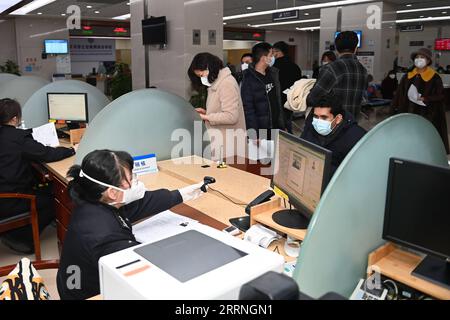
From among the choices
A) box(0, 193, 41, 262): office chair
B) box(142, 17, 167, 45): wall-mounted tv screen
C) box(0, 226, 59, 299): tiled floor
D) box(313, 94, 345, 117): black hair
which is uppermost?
box(142, 17, 167, 45): wall-mounted tv screen

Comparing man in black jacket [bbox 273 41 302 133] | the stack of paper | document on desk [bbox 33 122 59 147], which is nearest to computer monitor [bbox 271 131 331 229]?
document on desk [bbox 33 122 59 147]

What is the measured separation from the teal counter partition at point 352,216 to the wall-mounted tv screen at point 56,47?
40.6 feet

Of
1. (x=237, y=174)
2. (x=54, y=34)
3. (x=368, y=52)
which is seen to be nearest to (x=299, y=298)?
(x=237, y=174)

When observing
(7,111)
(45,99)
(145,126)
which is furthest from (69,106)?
(145,126)

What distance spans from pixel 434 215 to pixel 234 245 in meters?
0.64

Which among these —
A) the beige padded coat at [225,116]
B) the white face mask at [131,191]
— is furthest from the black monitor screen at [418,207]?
the beige padded coat at [225,116]

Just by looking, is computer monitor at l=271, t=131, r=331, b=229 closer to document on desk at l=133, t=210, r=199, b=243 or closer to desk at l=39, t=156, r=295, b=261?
desk at l=39, t=156, r=295, b=261

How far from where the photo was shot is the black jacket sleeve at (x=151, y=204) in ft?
6.86

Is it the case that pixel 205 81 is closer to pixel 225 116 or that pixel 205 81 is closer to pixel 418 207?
pixel 225 116

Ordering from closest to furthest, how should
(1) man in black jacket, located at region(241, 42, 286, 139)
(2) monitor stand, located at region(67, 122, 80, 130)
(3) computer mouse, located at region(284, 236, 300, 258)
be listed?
(3) computer mouse, located at region(284, 236, 300, 258) < (1) man in black jacket, located at region(241, 42, 286, 139) < (2) monitor stand, located at region(67, 122, 80, 130)

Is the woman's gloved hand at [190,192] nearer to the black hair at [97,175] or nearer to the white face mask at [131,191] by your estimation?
the white face mask at [131,191]

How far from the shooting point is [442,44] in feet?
47.3

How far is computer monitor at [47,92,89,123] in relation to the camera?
4.36 m

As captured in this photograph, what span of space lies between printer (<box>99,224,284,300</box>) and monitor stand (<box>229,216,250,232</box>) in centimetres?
67
